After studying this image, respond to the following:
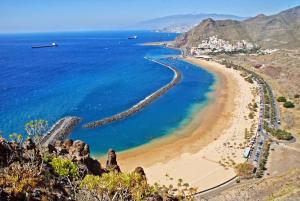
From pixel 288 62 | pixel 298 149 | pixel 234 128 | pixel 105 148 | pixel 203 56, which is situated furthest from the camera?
pixel 203 56

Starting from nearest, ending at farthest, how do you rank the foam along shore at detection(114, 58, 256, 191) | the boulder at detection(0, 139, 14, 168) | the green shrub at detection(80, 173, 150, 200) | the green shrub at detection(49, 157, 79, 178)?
the green shrub at detection(80, 173, 150, 200)
the boulder at detection(0, 139, 14, 168)
the green shrub at detection(49, 157, 79, 178)
the foam along shore at detection(114, 58, 256, 191)

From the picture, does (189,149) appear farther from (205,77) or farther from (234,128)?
(205,77)

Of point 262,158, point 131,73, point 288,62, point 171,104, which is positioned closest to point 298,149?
point 262,158

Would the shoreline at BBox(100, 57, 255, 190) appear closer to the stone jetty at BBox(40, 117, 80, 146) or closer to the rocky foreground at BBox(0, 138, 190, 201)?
the stone jetty at BBox(40, 117, 80, 146)

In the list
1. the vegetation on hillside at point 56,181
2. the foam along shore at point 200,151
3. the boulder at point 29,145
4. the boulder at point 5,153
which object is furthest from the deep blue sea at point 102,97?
the boulder at point 5,153

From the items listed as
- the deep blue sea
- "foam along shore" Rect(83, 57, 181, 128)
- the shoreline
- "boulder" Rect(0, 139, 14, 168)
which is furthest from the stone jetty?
"boulder" Rect(0, 139, 14, 168)

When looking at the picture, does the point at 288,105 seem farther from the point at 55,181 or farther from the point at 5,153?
the point at 5,153

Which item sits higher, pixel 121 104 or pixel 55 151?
pixel 55 151
